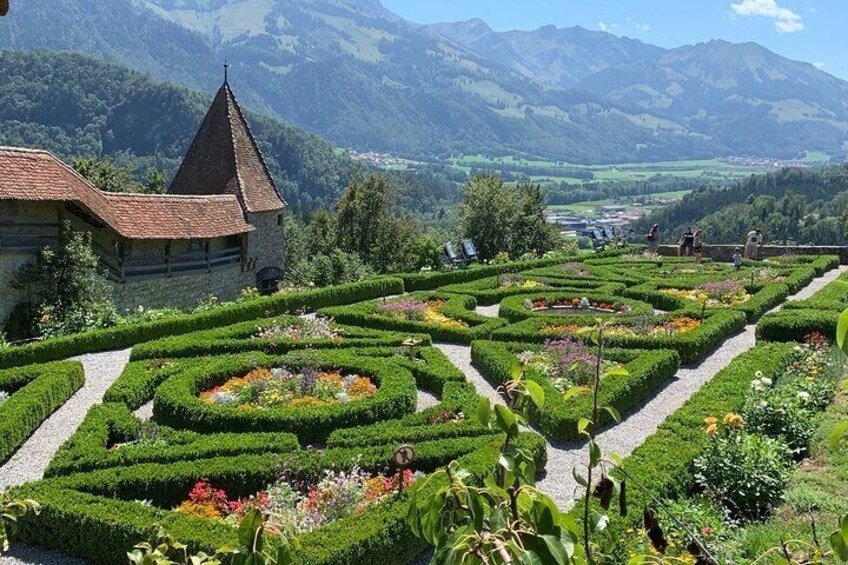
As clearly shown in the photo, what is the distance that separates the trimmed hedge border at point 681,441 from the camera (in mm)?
7903

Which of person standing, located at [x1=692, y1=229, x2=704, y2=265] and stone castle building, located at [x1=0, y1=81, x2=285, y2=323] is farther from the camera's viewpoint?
person standing, located at [x1=692, y1=229, x2=704, y2=265]

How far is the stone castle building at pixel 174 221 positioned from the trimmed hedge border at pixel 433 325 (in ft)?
22.0

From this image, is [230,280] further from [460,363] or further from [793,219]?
[793,219]

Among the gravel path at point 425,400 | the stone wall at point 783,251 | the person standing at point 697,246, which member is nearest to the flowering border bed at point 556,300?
the gravel path at point 425,400

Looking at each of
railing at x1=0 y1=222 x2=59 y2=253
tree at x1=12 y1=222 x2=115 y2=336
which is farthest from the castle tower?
tree at x1=12 y1=222 x2=115 y2=336

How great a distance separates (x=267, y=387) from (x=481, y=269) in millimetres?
14986

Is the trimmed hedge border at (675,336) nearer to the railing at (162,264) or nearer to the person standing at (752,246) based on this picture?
the railing at (162,264)

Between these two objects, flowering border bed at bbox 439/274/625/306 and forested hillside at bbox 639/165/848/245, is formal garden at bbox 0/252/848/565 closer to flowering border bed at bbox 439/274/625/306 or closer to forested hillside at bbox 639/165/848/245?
flowering border bed at bbox 439/274/625/306

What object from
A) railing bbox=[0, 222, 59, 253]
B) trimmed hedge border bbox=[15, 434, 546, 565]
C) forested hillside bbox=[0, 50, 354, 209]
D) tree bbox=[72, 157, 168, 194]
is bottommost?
trimmed hedge border bbox=[15, 434, 546, 565]

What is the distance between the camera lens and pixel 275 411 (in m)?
10.7

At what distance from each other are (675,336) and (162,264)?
15.5 metres

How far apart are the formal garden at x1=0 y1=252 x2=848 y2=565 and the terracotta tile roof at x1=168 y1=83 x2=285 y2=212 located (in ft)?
30.6

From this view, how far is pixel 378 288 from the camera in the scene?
22.5 metres

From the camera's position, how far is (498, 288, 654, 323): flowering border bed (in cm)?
1810
